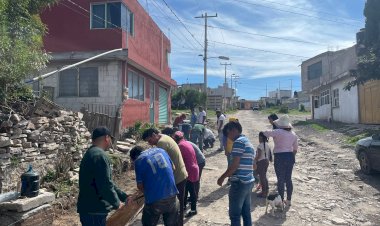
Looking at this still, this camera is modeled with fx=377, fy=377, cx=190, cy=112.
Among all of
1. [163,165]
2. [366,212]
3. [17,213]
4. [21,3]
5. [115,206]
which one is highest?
[21,3]

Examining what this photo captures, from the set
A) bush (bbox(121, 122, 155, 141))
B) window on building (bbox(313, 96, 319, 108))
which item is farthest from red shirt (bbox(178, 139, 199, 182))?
window on building (bbox(313, 96, 319, 108))

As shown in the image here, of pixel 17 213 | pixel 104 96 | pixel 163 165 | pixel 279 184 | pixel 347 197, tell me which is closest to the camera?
pixel 163 165

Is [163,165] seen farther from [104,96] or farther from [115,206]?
[104,96]

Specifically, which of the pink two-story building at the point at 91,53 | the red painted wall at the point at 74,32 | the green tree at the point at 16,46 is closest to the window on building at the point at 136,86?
the pink two-story building at the point at 91,53

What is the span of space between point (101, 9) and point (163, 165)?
12.3 metres

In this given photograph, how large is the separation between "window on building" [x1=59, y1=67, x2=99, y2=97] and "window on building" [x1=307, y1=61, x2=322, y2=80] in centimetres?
3257

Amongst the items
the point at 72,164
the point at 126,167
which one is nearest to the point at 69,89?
the point at 126,167

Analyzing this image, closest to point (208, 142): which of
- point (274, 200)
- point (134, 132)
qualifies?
point (134, 132)

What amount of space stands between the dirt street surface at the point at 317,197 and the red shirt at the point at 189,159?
0.86 m

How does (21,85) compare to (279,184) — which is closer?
(279,184)

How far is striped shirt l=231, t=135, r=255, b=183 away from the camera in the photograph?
5156 millimetres

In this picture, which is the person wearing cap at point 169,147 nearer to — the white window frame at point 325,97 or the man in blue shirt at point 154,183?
the man in blue shirt at point 154,183

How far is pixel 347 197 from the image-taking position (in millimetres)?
8531

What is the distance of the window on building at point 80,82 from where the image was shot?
599 inches
